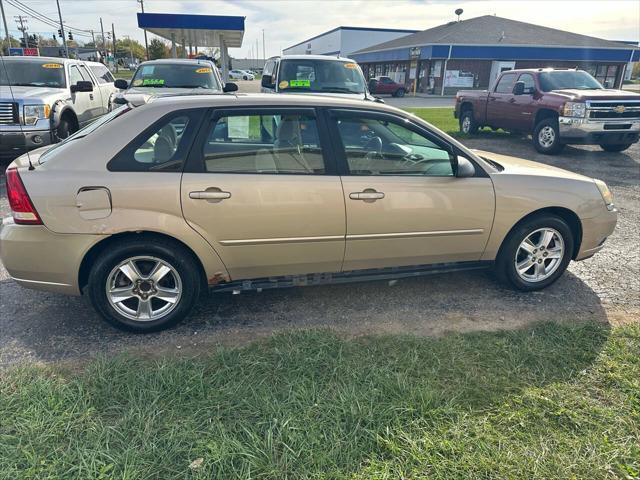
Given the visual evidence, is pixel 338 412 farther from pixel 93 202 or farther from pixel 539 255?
pixel 539 255

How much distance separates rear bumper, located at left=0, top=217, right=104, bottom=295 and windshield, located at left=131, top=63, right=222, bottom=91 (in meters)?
7.20

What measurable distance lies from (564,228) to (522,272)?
52cm

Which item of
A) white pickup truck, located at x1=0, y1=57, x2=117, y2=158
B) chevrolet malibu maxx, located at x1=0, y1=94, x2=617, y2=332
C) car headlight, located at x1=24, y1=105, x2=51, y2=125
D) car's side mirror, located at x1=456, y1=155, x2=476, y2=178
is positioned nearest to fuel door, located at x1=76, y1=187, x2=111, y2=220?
chevrolet malibu maxx, located at x1=0, y1=94, x2=617, y2=332

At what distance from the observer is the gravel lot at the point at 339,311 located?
3311 mm

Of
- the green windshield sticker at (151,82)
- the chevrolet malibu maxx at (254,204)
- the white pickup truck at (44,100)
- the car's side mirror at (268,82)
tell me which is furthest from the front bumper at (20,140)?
the chevrolet malibu maxx at (254,204)

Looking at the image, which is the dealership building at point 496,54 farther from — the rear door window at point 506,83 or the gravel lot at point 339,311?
the gravel lot at point 339,311

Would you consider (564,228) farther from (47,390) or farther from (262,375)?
(47,390)

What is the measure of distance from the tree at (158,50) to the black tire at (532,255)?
220 ft

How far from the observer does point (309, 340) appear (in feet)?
10.7

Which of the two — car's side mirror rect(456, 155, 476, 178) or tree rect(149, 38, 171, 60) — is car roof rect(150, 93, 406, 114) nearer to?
car's side mirror rect(456, 155, 476, 178)

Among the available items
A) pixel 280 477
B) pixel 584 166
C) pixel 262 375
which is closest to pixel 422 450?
pixel 280 477

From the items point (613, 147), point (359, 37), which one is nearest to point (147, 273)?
point (613, 147)

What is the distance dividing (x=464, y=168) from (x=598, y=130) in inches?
330

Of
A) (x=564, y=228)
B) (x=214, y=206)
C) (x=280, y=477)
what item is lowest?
(x=280, y=477)
